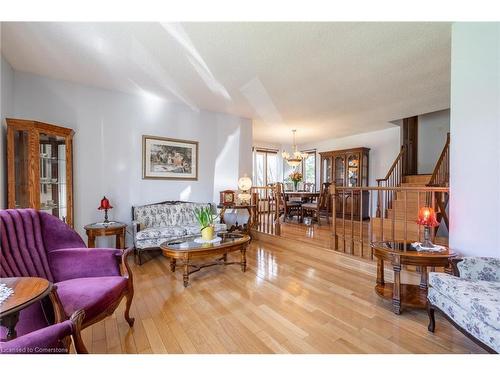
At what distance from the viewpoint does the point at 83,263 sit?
1.92 metres

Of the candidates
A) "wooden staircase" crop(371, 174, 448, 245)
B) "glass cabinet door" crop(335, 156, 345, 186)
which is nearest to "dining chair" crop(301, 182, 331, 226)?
"glass cabinet door" crop(335, 156, 345, 186)

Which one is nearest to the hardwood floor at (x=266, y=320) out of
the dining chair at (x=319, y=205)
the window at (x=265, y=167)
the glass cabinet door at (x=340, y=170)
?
the dining chair at (x=319, y=205)

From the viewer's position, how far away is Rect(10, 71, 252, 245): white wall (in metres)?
3.40

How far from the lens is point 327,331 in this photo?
1817mm

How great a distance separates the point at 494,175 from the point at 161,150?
4.41m

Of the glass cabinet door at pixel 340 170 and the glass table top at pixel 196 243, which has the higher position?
the glass cabinet door at pixel 340 170

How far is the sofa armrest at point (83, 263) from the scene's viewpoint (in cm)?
188

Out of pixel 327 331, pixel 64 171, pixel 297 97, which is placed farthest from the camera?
pixel 297 97

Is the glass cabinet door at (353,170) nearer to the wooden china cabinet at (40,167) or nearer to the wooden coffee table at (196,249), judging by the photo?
the wooden coffee table at (196,249)

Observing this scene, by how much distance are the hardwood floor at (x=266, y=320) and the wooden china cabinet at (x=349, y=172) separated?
4067 millimetres

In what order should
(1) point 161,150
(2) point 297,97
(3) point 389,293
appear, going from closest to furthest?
1. (3) point 389,293
2. (2) point 297,97
3. (1) point 161,150

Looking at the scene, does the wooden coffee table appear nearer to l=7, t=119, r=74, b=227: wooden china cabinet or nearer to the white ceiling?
l=7, t=119, r=74, b=227: wooden china cabinet

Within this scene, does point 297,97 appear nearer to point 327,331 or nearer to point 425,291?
point 425,291
